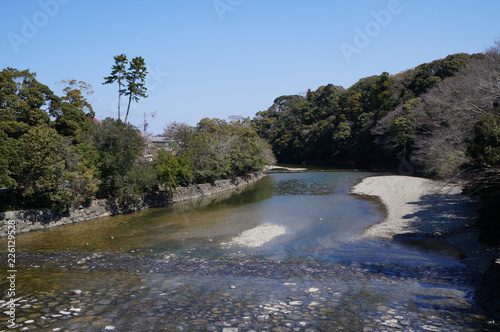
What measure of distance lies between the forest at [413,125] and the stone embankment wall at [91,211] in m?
23.9

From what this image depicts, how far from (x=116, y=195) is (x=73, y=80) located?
19.6 metres

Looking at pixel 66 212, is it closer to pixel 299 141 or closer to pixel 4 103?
pixel 4 103

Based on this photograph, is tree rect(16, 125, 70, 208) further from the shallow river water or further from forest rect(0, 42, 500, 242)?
the shallow river water

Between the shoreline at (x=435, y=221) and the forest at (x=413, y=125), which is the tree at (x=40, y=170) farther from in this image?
the forest at (x=413, y=125)

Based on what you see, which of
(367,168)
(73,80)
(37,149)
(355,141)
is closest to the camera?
(37,149)

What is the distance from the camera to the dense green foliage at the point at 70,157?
21078 mm

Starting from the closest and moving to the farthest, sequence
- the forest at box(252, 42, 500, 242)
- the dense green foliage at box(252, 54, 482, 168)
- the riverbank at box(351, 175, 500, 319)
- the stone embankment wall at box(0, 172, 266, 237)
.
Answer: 1. the riverbank at box(351, 175, 500, 319)
2. the forest at box(252, 42, 500, 242)
3. the stone embankment wall at box(0, 172, 266, 237)
4. the dense green foliage at box(252, 54, 482, 168)

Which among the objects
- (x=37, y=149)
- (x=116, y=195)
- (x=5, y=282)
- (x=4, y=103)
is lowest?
(x=5, y=282)

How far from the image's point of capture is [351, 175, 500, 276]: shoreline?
14539 millimetres

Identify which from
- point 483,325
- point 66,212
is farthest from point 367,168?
point 483,325

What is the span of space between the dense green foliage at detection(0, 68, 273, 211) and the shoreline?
1953 cm

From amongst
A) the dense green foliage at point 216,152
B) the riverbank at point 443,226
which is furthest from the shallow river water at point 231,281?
the dense green foliage at point 216,152

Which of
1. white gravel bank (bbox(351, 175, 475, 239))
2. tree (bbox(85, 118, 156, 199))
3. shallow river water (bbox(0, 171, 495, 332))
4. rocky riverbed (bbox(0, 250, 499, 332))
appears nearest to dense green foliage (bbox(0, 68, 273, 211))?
tree (bbox(85, 118, 156, 199))

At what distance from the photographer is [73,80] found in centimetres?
3894
